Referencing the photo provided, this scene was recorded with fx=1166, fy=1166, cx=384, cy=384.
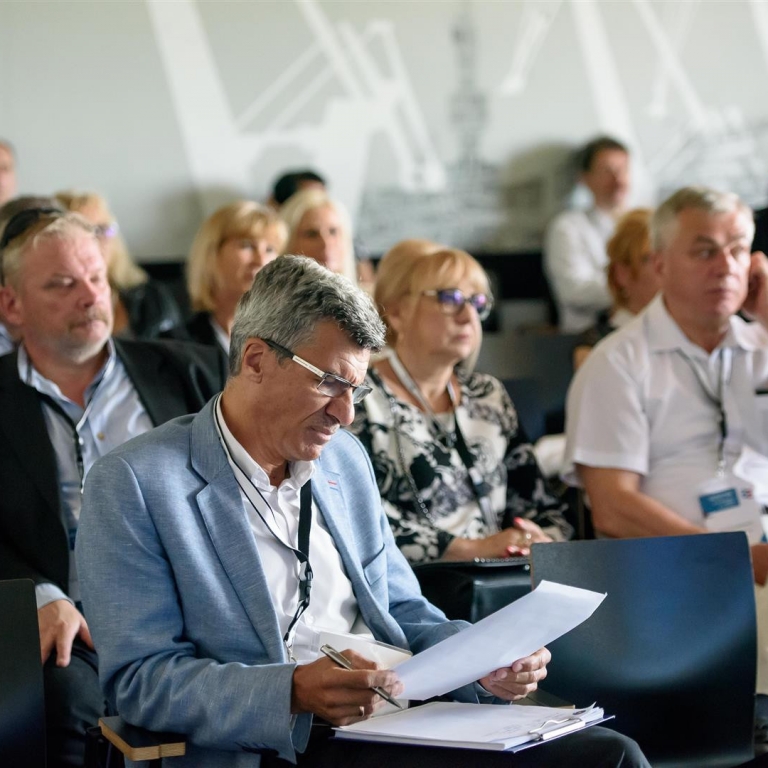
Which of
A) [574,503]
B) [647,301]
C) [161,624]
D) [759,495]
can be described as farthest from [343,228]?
[161,624]

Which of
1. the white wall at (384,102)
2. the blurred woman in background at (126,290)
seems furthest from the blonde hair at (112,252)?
the white wall at (384,102)

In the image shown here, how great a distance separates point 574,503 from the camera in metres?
3.78

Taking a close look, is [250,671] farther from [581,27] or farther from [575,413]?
[581,27]

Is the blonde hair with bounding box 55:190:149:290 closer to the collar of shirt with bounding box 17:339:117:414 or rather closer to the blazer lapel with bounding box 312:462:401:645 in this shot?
the collar of shirt with bounding box 17:339:117:414

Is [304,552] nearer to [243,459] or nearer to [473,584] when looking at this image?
[243,459]

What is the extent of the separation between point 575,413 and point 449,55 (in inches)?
161

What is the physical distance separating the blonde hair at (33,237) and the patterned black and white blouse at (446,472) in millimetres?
908

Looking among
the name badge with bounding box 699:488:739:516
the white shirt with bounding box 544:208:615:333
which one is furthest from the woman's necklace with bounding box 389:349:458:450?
the white shirt with bounding box 544:208:615:333

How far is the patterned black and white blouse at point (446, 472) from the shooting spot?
3193mm

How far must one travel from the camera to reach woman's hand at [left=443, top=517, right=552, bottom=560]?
10.1ft

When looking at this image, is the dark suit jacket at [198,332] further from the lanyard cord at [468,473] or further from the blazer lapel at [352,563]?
the blazer lapel at [352,563]

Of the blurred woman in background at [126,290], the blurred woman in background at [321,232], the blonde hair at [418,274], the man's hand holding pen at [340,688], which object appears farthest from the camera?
the blurred woman in background at [126,290]

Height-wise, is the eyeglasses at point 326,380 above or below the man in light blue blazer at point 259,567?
above

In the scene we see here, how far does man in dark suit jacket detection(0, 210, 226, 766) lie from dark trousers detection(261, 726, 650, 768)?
83cm
